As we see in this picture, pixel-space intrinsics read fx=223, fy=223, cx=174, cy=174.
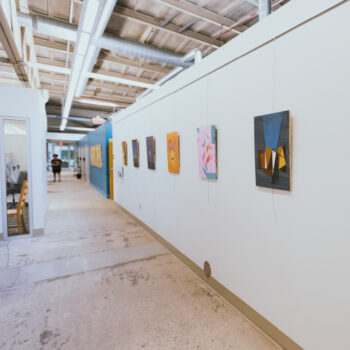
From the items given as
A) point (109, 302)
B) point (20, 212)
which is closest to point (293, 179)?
point (109, 302)

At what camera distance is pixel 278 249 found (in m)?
1.77

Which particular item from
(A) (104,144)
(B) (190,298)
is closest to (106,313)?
(B) (190,298)

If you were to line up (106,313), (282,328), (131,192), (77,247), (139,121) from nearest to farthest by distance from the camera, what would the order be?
(282,328) < (106,313) < (77,247) < (139,121) < (131,192)

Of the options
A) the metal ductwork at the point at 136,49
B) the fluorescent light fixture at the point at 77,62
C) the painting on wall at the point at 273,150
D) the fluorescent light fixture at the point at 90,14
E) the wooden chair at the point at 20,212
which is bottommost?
the wooden chair at the point at 20,212

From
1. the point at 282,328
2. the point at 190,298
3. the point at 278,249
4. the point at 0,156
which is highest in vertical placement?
the point at 0,156

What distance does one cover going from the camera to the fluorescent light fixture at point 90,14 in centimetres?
253

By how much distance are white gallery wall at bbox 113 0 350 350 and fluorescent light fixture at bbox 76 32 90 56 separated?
1.64m

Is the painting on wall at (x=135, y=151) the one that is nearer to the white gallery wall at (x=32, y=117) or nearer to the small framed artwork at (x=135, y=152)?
the small framed artwork at (x=135, y=152)

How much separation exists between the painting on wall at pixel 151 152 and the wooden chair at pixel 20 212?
2.42m

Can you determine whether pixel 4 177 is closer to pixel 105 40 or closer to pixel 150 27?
pixel 105 40

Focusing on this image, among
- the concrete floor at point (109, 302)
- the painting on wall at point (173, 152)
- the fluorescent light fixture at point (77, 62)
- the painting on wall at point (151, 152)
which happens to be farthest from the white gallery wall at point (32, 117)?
the painting on wall at point (173, 152)

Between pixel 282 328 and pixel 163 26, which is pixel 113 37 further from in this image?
pixel 282 328

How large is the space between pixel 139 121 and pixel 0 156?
2527 millimetres

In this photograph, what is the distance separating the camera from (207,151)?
251 centimetres
